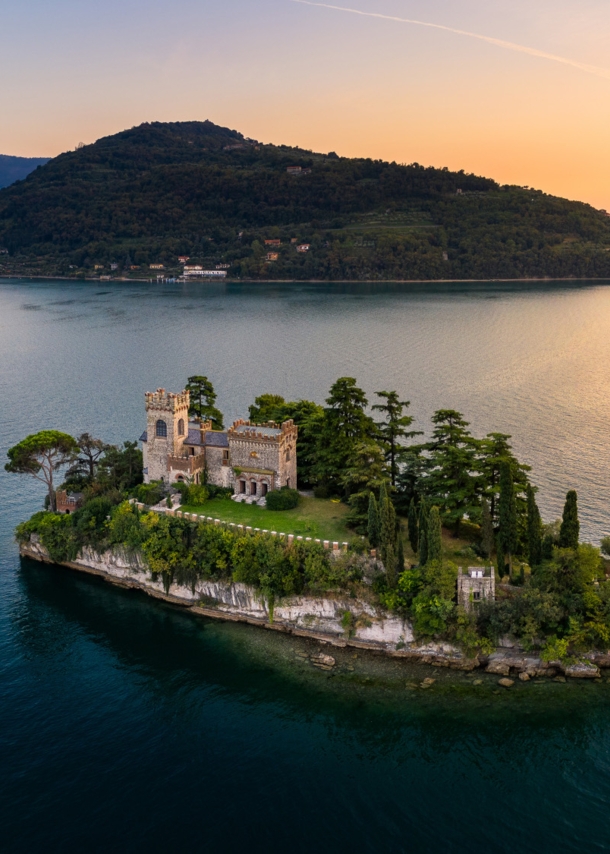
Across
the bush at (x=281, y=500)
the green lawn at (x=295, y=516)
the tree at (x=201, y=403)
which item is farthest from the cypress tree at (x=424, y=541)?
the tree at (x=201, y=403)

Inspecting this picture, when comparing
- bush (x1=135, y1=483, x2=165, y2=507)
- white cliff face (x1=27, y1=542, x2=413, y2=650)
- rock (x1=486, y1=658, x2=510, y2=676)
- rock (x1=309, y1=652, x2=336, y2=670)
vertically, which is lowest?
rock (x1=309, y1=652, x2=336, y2=670)

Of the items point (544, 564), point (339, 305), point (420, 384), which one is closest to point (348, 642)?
point (544, 564)

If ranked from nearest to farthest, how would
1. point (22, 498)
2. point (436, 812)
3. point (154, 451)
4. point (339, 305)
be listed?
point (436, 812), point (154, 451), point (22, 498), point (339, 305)

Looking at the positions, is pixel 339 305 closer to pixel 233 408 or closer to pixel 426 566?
pixel 233 408

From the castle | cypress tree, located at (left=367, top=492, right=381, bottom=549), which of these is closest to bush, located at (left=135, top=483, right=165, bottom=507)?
the castle

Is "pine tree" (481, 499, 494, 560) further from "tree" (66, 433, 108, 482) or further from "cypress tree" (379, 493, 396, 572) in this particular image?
"tree" (66, 433, 108, 482)

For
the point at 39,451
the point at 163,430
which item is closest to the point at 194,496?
the point at 163,430
